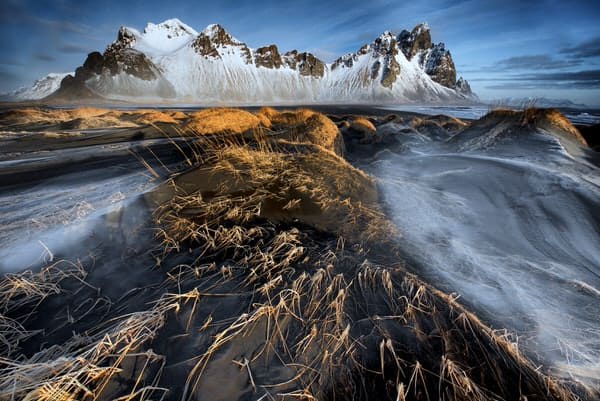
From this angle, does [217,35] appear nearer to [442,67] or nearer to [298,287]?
[442,67]

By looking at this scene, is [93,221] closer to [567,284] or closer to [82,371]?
[82,371]

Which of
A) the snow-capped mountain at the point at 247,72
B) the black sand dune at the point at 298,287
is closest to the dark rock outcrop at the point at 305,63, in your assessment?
the snow-capped mountain at the point at 247,72

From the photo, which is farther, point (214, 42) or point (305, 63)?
point (305, 63)

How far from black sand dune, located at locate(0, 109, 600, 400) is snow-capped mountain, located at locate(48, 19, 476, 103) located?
133 metres

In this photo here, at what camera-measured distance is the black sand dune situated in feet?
4.59

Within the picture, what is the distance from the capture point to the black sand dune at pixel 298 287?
1399 millimetres

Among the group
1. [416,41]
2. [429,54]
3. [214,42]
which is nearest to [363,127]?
[214,42]

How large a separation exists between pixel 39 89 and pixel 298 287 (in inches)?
10006

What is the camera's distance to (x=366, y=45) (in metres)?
166

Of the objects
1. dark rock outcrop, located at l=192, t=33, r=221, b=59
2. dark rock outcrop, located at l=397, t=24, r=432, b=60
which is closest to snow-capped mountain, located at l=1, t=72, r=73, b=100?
dark rock outcrop, located at l=192, t=33, r=221, b=59

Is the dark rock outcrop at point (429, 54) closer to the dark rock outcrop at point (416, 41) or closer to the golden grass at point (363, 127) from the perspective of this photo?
the dark rock outcrop at point (416, 41)

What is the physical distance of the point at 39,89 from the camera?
168125mm

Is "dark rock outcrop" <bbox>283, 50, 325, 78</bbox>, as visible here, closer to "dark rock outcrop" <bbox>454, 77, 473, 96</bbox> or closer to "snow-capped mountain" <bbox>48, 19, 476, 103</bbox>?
"snow-capped mountain" <bbox>48, 19, 476, 103</bbox>

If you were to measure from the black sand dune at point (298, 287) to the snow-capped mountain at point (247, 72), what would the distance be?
438 feet
